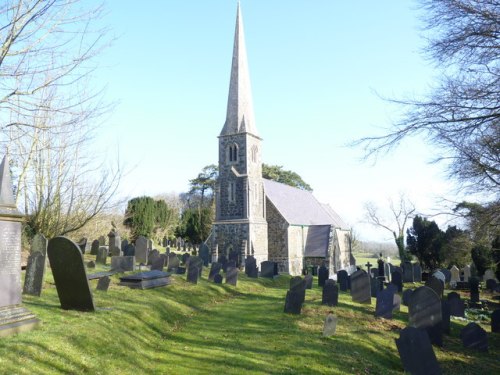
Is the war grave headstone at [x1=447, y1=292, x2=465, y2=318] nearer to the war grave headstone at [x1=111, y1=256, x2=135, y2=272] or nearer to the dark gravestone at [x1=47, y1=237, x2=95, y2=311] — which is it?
the dark gravestone at [x1=47, y1=237, x2=95, y2=311]

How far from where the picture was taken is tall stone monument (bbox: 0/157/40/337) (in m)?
5.79

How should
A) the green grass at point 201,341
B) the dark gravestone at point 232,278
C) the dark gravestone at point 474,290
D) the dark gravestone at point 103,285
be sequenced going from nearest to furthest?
1. the green grass at point 201,341
2. the dark gravestone at point 103,285
3. the dark gravestone at point 474,290
4. the dark gravestone at point 232,278

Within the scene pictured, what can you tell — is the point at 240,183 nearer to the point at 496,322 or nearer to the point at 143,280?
the point at 143,280

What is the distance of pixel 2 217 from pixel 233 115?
24881 mm

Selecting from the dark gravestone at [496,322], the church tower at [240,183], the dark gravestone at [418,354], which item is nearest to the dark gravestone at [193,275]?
the dark gravestone at [418,354]

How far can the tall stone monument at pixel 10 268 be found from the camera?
579cm

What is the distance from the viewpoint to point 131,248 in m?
18.0

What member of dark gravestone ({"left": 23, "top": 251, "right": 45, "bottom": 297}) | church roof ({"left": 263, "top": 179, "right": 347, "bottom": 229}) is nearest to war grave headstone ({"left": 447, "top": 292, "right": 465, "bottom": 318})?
dark gravestone ({"left": 23, "top": 251, "right": 45, "bottom": 297})

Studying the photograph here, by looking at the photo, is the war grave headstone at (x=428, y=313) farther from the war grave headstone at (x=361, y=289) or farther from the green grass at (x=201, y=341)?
the war grave headstone at (x=361, y=289)

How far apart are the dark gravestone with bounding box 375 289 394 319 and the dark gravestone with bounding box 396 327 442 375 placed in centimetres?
397

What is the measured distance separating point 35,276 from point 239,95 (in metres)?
23.9

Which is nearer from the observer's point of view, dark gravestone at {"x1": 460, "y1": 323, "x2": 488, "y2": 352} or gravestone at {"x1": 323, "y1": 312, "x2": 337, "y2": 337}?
gravestone at {"x1": 323, "y1": 312, "x2": 337, "y2": 337}

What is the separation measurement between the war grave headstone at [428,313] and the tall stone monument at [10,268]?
8.13 meters

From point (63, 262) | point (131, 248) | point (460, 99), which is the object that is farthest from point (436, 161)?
point (131, 248)
